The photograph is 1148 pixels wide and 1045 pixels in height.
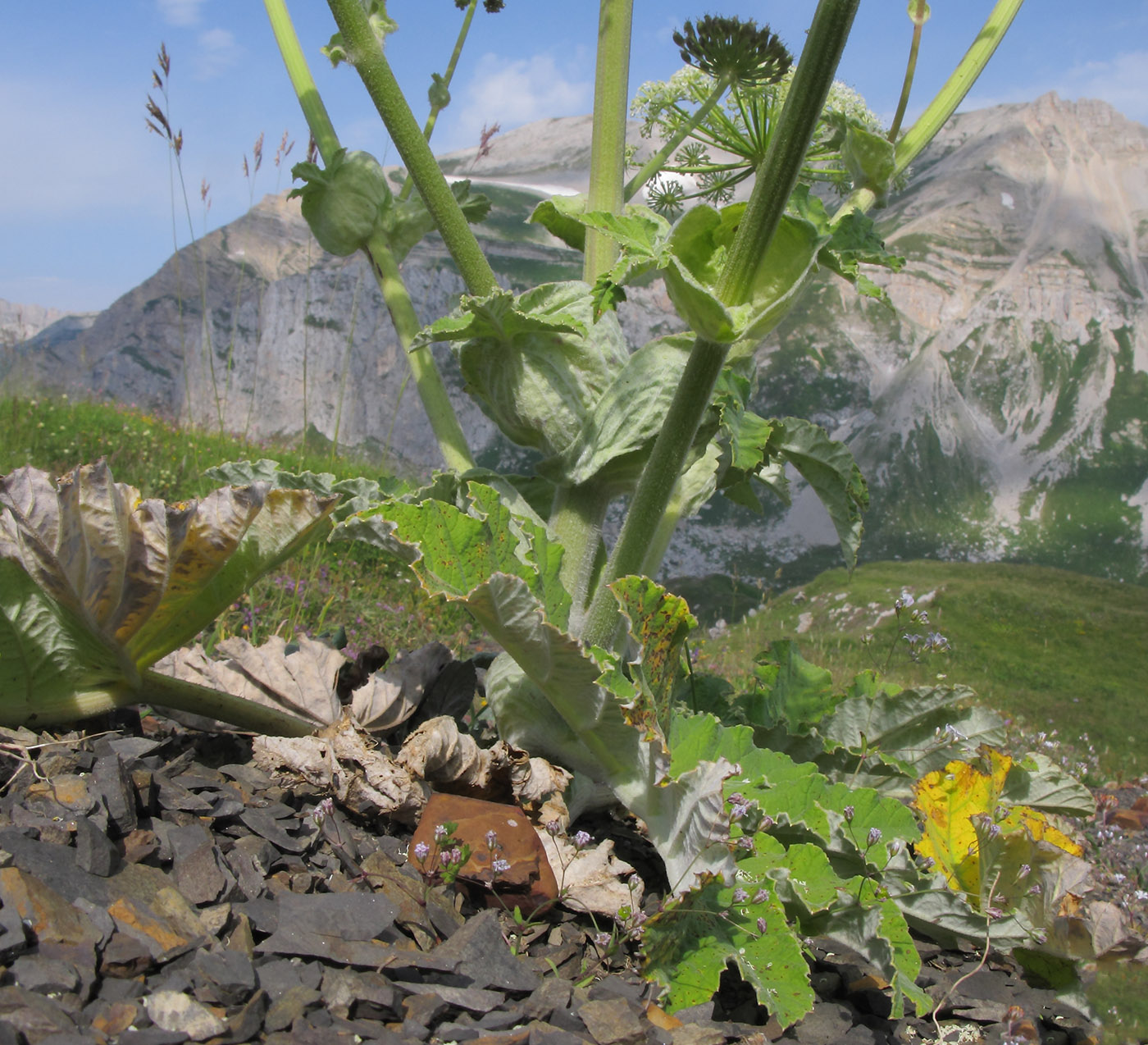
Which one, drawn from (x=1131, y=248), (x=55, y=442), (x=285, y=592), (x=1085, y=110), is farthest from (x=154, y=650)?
(x=1085, y=110)

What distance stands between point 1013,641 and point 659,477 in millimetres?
7991

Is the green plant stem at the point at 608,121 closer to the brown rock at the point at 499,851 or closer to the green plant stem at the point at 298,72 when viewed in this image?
the green plant stem at the point at 298,72

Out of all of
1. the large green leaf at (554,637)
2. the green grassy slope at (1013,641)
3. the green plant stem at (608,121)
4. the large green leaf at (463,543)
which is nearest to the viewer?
the large green leaf at (554,637)

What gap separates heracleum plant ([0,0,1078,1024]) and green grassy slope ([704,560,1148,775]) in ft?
13.0

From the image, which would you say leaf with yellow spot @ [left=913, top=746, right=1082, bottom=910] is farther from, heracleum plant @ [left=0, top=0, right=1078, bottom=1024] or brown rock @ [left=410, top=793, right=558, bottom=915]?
brown rock @ [left=410, top=793, right=558, bottom=915]

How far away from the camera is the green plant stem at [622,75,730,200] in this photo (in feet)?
8.09

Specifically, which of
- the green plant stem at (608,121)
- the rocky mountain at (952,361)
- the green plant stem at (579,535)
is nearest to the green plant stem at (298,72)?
the green plant stem at (608,121)

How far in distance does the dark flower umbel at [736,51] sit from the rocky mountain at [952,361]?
45.3 ft

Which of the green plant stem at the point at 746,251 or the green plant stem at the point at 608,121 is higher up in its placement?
the green plant stem at the point at 608,121

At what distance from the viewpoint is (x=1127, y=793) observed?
16.2ft

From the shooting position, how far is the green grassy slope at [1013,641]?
6.47 meters

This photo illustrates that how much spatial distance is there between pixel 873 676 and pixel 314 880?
147cm

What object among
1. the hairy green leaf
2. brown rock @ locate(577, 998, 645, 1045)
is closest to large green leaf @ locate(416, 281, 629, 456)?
the hairy green leaf

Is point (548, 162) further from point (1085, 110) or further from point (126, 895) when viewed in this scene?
point (126, 895)
